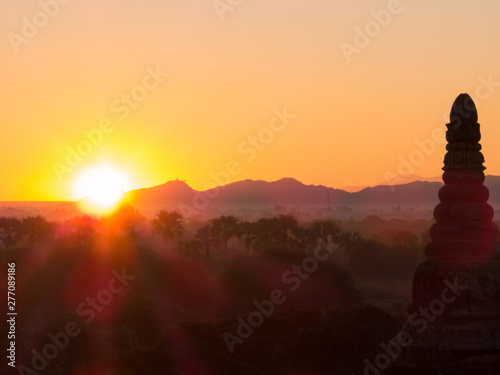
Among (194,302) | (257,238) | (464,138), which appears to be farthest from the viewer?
(257,238)

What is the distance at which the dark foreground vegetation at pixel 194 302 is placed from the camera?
30.2 meters

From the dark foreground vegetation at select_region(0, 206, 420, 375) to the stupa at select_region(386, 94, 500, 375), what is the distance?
10.6 m

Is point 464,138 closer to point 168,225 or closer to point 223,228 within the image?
point 223,228

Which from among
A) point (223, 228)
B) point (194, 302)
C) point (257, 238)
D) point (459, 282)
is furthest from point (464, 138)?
point (223, 228)

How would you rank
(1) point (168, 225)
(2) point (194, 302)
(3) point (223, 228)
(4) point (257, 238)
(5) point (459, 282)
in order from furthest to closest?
1. (1) point (168, 225)
2. (3) point (223, 228)
3. (4) point (257, 238)
4. (2) point (194, 302)
5. (5) point (459, 282)

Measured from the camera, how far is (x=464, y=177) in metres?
17.8

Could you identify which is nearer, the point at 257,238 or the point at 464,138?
the point at 464,138

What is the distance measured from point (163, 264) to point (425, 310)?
45734 mm

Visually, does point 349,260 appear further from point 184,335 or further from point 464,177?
point 464,177

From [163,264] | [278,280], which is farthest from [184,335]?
[163,264]

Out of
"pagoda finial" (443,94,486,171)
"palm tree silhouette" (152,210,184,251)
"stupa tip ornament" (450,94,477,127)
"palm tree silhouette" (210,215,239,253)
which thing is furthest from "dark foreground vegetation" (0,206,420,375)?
"stupa tip ornament" (450,94,477,127)

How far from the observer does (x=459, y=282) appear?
17.1 m

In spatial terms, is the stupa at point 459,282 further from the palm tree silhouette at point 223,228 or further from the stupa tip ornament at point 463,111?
the palm tree silhouette at point 223,228

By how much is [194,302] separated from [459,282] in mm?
39002
